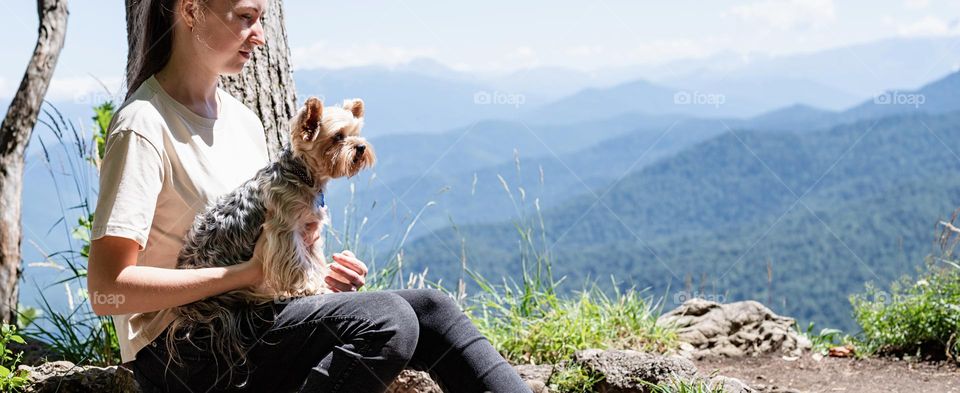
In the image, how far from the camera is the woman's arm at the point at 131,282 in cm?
223

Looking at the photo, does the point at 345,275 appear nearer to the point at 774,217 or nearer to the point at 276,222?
the point at 276,222

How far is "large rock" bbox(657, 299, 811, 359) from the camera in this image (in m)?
5.20

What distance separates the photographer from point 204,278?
2334mm

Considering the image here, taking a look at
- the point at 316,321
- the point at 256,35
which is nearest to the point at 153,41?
the point at 256,35

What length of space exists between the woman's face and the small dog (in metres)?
0.28

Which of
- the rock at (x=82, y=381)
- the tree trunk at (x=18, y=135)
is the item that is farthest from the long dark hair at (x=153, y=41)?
the tree trunk at (x=18, y=135)

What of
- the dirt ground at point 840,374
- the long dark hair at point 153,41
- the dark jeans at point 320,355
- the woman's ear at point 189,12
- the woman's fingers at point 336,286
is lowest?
the dirt ground at point 840,374

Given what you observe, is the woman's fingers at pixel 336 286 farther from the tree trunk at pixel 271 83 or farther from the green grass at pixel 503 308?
the green grass at pixel 503 308

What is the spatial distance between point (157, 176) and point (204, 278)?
0.99 feet

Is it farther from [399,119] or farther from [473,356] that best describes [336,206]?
[399,119]

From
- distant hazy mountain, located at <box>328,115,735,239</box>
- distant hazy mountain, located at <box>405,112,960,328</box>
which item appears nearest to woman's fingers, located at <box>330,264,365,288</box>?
distant hazy mountain, located at <box>405,112,960,328</box>

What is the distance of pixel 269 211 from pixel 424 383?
0.95 metres

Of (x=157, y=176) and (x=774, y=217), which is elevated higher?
(x=157, y=176)

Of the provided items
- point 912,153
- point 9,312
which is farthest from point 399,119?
point 9,312
